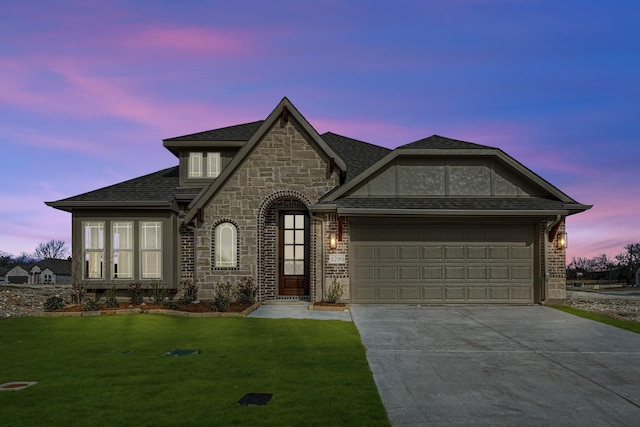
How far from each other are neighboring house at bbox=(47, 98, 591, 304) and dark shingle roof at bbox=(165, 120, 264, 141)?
6.98ft

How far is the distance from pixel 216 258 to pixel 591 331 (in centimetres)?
1118

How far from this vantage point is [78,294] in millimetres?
17500

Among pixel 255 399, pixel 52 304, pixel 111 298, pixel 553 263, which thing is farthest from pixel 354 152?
pixel 255 399

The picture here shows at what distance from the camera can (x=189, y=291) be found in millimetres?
17031

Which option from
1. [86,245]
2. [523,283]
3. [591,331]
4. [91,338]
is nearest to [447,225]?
[523,283]

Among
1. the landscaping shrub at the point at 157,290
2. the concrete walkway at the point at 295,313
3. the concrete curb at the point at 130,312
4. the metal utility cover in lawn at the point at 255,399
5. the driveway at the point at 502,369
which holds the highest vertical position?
the landscaping shrub at the point at 157,290

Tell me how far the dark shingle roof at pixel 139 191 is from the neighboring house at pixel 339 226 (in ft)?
0.34

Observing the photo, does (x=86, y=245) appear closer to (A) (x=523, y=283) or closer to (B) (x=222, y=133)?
(B) (x=222, y=133)

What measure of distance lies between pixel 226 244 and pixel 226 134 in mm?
4799

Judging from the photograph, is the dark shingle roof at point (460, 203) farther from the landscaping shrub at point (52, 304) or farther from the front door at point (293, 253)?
the landscaping shrub at point (52, 304)

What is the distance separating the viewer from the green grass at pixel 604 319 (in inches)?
520

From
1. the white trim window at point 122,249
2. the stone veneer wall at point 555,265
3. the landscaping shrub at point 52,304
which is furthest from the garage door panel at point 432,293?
the landscaping shrub at point 52,304

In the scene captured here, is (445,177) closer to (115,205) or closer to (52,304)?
(115,205)

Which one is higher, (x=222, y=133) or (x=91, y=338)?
(x=222, y=133)
